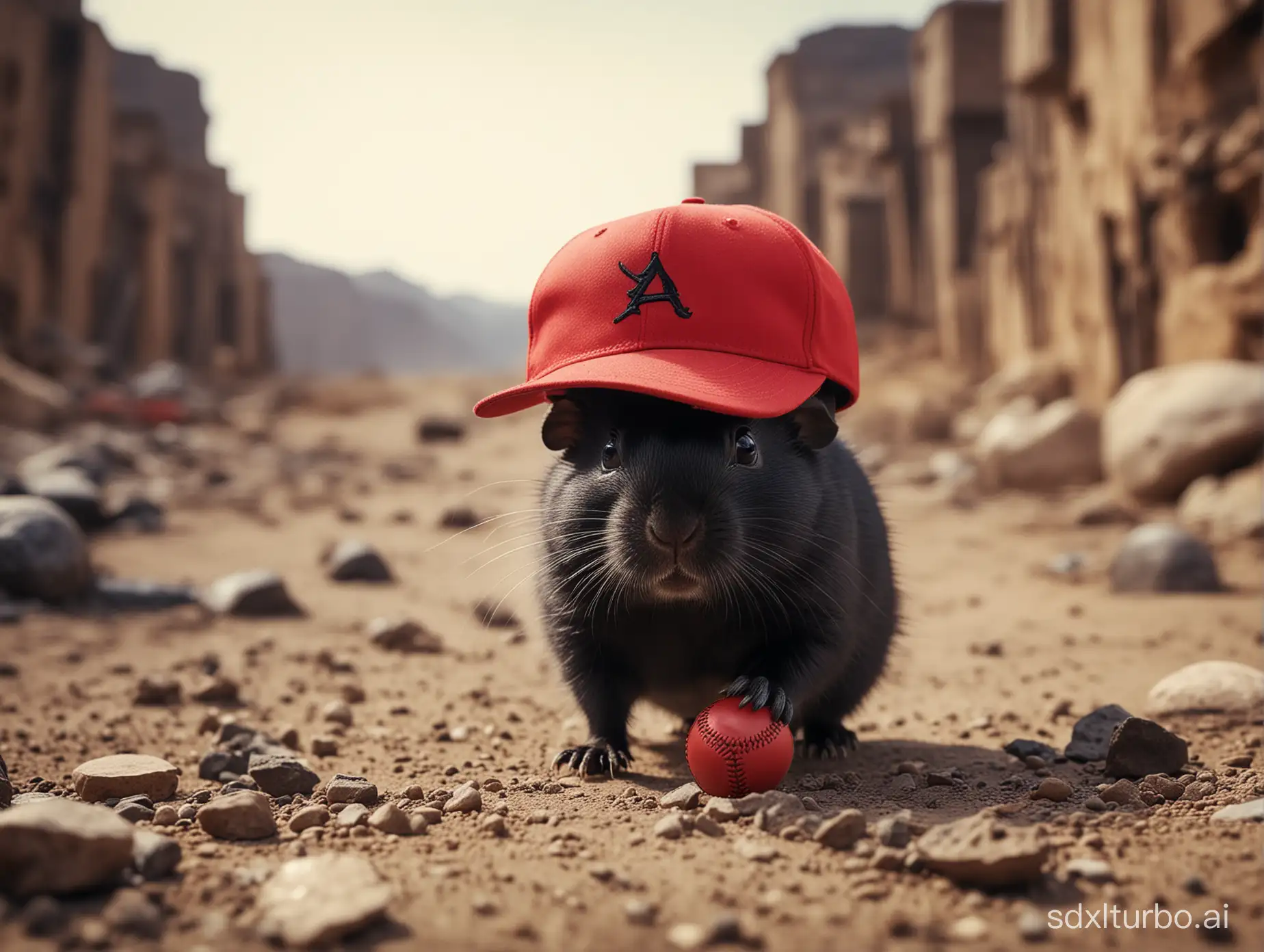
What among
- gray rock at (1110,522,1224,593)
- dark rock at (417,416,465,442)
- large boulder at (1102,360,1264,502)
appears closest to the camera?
gray rock at (1110,522,1224,593)

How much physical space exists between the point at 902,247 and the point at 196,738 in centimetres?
1728

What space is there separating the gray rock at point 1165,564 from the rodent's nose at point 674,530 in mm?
4210

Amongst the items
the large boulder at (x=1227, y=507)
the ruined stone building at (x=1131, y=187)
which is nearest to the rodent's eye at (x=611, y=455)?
the large boulder at (x=1227, y=507)

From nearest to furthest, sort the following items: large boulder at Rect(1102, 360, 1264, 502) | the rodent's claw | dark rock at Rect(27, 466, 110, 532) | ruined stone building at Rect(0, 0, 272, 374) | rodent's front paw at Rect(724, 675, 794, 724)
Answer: rodent's front paw at Rect(724, 675, 794, 724)
the rodent's claw
dark rock at Rect(27, 466, 110, 532)
large boulder at Rect(1102, 360, 1264, 502)
ruined stone building at Rect(0, 0, 272, 374)

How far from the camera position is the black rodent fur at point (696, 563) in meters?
2.75

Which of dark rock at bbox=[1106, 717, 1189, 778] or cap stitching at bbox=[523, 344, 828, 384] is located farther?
dark rock at bbox=[1106, 717, 1189, 778]

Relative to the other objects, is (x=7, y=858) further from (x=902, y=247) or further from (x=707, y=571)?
(x=902, y=247)

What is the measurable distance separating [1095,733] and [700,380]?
69.1 inches

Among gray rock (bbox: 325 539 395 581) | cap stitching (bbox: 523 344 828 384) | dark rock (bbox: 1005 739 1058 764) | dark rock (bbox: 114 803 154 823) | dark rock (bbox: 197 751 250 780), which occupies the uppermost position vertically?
cap stitching (bbox: 523 344 828 384)

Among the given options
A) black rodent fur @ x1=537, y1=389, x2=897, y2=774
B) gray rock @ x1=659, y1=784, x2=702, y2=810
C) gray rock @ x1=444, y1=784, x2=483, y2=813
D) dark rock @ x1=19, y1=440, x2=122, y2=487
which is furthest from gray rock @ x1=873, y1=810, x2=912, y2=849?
dark rock @ x1=19, y1=440, x2=122, y2=487

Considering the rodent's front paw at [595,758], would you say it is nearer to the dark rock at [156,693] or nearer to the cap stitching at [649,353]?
the cap stitching at [649,353]

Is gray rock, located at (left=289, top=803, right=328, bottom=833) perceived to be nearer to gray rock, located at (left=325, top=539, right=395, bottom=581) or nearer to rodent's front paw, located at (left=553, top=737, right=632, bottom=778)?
rodent's front paw, located at (left=553, top=737, right=632, bottom=778)

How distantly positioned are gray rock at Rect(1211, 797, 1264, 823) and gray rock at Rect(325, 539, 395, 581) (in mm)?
5459

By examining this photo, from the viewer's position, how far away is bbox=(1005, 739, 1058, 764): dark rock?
3.30 metres
